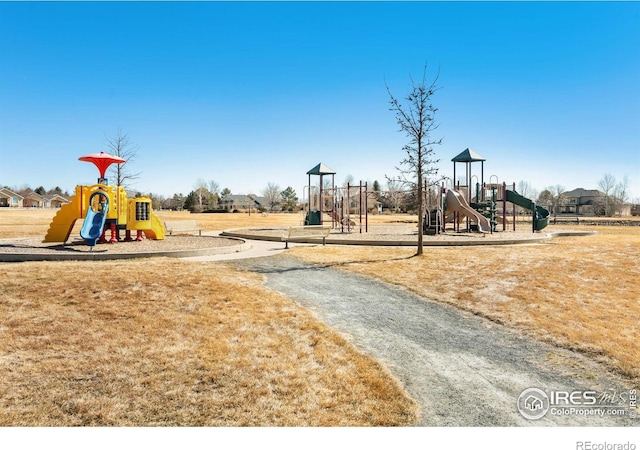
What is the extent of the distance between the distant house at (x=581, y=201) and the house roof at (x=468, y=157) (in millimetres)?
87742

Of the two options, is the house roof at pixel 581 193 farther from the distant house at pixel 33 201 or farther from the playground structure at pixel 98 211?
the distant house at pixel 33 201

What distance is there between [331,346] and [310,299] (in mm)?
2700

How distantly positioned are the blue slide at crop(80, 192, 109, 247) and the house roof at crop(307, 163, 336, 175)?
13.9 meters

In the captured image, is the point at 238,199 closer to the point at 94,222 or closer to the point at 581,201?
the point at 581,201

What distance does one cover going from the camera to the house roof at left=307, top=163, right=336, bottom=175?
86.8 feet

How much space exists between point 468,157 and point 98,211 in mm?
22338

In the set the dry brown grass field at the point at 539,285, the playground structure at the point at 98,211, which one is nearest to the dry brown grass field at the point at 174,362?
the dry brown grass field at the point at 539,285

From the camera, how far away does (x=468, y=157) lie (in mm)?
26953

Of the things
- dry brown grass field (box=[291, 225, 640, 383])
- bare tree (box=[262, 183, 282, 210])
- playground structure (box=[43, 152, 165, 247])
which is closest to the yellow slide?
playground structure (box=[43, 152, 165, 247])

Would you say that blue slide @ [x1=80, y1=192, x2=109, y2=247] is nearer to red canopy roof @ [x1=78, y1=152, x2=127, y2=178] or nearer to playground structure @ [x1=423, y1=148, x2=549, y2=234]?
red canopy roof @ [x1=78, y1=152, x2=127, y2=178]

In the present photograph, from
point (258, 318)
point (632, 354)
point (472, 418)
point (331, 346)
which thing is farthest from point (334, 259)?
point (472, 418)

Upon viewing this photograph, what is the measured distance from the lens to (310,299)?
9.13 metres

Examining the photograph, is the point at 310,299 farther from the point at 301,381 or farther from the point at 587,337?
the point at 587,337

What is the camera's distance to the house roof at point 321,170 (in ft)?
86.8
